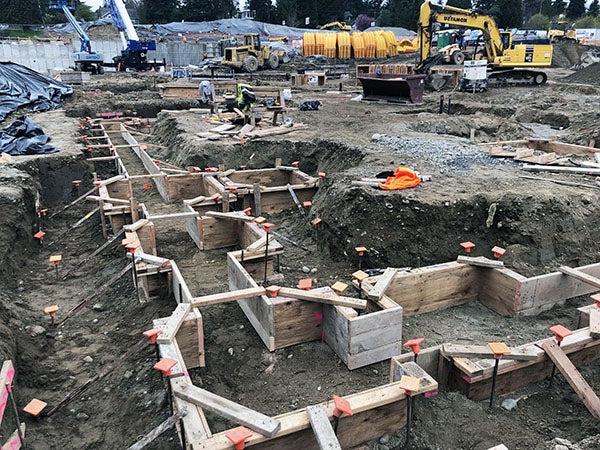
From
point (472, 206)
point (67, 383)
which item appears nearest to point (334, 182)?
point (472, 206)

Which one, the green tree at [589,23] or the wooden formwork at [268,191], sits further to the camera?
the green tree at [589,23]

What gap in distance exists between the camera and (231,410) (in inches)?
119

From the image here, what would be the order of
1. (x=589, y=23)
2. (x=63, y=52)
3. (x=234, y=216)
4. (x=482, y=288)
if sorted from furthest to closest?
1. (x=589, y=23)
2. (x=63, y=52)
3. (x=234, y=216)
4. (x=482, y=288)

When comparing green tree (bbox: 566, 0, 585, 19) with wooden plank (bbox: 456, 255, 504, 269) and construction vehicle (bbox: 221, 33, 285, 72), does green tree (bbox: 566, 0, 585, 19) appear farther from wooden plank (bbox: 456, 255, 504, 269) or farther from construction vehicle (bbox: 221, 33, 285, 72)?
wooden plank (bbox: 456, 255, 504, 269)

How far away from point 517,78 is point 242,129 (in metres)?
15.9

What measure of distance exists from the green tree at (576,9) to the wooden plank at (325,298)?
83.7m

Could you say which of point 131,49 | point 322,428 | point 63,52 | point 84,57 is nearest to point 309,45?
point 131,49

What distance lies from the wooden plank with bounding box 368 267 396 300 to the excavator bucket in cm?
1263

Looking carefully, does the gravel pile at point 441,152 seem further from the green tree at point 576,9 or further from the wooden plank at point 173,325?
the green tree at point 576,9

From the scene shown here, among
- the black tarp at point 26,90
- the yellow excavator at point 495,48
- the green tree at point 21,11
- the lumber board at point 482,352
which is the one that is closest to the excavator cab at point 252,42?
the yellow excavator at point 495,48

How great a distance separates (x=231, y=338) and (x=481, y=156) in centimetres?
585

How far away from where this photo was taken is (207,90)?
16.6 meters

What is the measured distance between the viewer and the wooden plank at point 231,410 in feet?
9.48

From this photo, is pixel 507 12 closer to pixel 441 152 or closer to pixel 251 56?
pixel 251 56
